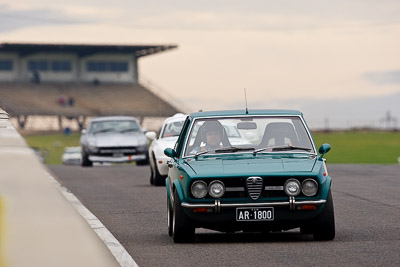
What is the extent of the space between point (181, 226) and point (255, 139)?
1613 millimetres

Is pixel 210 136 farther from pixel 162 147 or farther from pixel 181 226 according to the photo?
pixel 162 147

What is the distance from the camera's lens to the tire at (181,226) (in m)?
9.67

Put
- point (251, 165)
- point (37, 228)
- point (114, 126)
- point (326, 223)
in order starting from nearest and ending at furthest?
point (37, 228) < point (326, 223) < point (251, 165) < point (114, 126)

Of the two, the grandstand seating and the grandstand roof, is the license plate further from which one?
the grandstand roof

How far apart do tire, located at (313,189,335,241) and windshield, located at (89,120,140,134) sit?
71.0 ft

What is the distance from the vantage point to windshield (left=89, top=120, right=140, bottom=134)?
3116cm

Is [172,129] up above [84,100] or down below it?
above

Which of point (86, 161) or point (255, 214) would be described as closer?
point (255, 214)

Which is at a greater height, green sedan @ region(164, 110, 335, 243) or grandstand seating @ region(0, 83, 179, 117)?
green sedan @ region(164, 110, 335, 243)

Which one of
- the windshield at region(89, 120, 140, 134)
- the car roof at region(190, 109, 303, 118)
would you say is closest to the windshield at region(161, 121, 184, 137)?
the windshield at region(89, 120, 140, 134)

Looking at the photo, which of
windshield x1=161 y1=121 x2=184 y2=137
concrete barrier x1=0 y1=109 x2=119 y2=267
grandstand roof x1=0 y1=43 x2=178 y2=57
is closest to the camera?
concrete barrier x1=0 y1=109 x2=119 y2=267

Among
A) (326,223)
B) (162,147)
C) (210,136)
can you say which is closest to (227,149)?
(210,136)

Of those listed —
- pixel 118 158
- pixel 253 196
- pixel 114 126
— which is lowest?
pixel 118 158

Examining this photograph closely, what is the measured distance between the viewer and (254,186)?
9.56 meters
